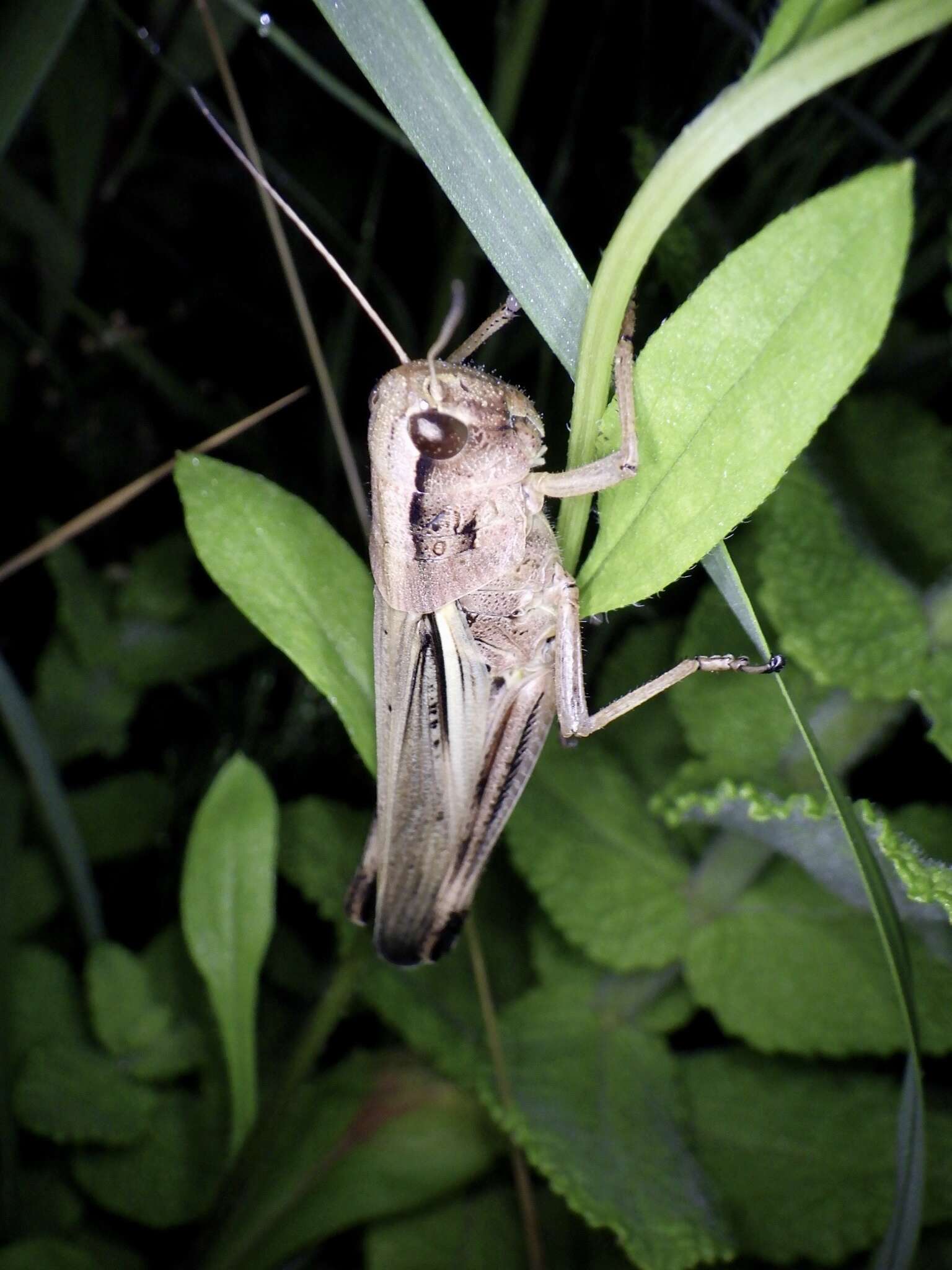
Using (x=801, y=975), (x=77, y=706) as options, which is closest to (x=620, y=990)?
(x=801, y=975)

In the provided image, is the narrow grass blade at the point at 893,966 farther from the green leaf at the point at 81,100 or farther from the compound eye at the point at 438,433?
the green leaf at the point at 81,100

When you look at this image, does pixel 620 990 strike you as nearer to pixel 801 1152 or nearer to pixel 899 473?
pixel 801 1152

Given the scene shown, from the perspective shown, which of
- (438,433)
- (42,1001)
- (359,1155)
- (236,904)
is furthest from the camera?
(42,1001)

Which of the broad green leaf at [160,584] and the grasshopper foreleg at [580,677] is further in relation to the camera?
the broad green leaf at [160,584]

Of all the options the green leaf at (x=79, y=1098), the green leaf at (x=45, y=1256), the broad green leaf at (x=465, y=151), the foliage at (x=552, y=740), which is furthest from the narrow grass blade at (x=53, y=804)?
the broad green leaf at (x=465, y=151)

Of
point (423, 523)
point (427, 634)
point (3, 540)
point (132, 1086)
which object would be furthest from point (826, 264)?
point (3, 540)

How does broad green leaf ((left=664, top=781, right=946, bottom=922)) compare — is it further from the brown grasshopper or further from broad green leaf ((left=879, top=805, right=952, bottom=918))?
the brown grasshopper

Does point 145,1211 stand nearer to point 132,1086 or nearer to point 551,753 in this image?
point 132,1086
